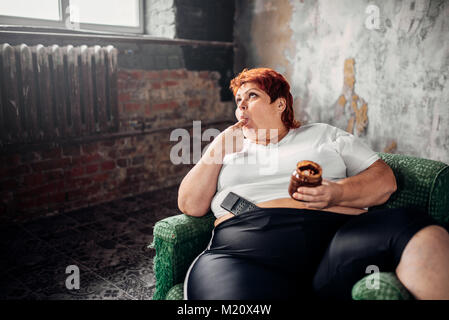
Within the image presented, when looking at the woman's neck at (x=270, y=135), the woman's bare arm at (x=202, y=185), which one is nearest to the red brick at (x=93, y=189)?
the woman's bare arm at (x=202, y=185)

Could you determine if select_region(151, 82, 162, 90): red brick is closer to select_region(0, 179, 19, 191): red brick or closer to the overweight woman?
select_region(0, 179, 19, 191): red brick

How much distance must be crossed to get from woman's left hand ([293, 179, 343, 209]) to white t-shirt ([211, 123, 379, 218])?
0.14 metres

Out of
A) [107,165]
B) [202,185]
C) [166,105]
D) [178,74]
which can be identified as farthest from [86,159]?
[202,185]

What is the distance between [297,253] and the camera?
1.12 metres

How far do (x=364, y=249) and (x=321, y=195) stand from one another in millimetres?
200

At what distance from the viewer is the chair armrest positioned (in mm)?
1247

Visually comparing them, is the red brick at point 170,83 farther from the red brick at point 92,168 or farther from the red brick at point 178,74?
the red brick at point 92,168

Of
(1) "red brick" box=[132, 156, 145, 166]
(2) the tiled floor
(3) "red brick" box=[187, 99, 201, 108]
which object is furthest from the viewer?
(3) "red brick" box=[187, 99, 201, 108]

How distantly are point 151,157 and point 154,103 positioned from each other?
1.62 feet

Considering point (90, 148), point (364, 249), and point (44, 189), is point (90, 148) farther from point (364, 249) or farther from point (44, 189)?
point (364, 249)

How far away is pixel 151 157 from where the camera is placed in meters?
3.38

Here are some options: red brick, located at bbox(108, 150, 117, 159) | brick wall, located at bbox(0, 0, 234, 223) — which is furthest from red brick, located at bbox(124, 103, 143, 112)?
red brick, located at bbox(108, 150, 117, 159)

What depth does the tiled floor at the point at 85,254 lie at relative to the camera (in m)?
1.86
